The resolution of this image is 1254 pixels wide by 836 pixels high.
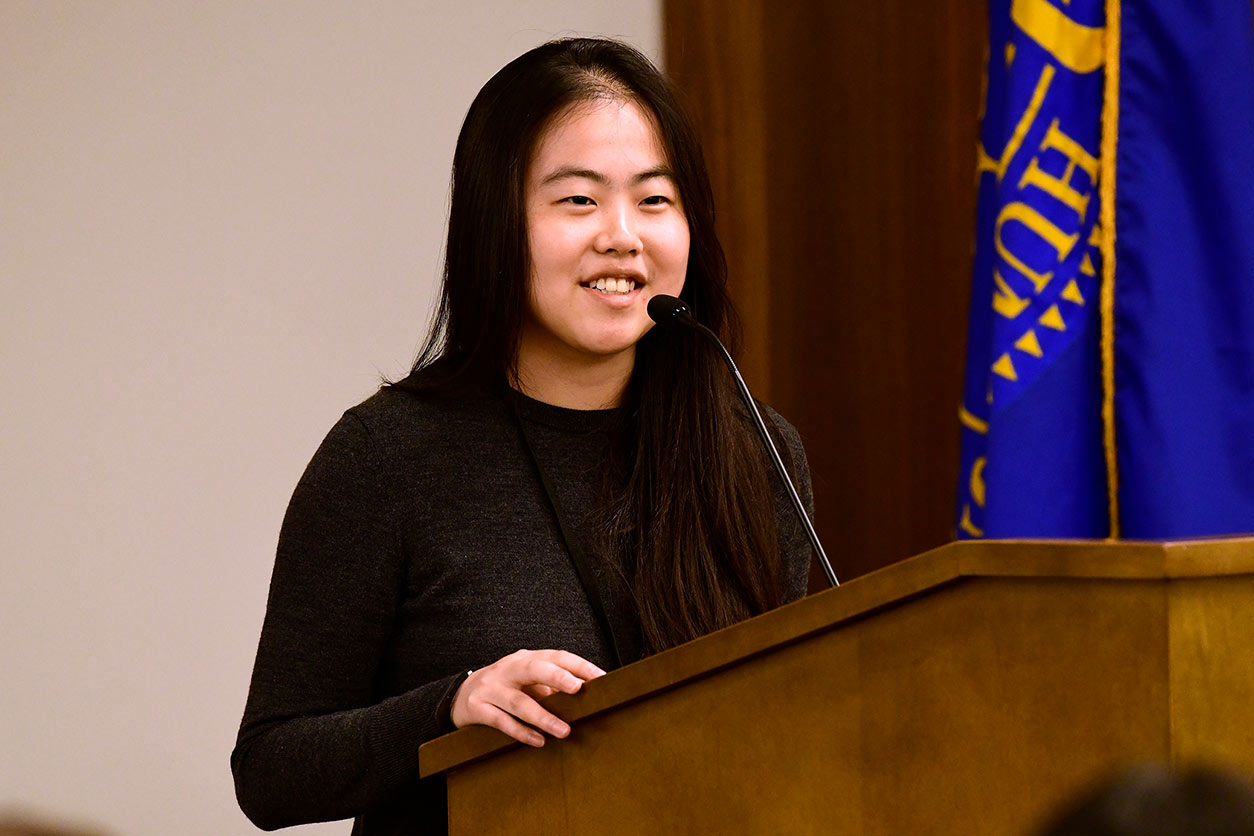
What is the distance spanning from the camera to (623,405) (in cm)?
162

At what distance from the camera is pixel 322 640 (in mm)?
1375

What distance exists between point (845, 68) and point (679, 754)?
198cm

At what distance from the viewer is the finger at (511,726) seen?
3.14 feet

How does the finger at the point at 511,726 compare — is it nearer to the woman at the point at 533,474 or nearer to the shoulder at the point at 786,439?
the woman at the point at 533,474

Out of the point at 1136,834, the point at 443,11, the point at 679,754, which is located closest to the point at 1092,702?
the point at 679,754

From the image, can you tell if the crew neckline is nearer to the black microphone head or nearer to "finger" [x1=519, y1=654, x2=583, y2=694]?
the black microphone head

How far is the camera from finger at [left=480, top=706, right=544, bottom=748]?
96 cm

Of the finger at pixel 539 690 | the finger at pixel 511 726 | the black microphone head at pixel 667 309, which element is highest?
the black microphone head at pixel 667 309

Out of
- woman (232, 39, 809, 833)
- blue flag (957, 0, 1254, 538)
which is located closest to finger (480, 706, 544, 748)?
woman (232, 39, 809, 833)

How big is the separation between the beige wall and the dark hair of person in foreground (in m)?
2.20

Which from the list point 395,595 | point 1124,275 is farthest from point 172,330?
point 1124,275

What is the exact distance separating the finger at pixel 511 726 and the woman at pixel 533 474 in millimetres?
267

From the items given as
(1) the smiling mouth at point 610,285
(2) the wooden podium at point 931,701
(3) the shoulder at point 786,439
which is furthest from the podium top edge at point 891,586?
(3) the shoulder at point 786,439

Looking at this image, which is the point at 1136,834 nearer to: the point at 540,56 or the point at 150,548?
the point at 540,56
